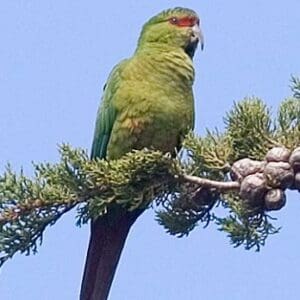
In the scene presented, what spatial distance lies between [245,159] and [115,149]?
121 centimetres

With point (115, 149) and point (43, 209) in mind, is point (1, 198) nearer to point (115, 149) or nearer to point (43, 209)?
point (43, 209)

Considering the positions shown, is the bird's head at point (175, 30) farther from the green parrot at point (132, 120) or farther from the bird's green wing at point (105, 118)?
the bird's green wing at point (105, 118)

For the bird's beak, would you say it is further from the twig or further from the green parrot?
the twig

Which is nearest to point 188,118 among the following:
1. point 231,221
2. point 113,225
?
point 113,225

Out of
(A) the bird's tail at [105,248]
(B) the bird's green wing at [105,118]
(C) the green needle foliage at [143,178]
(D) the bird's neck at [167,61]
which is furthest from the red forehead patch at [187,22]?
(C) the green needle foliage at [143,178]

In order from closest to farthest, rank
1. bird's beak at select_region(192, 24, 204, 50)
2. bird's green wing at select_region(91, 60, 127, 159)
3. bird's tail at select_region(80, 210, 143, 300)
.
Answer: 1. bird's tail at select_region(80, 210, 143, 300)
2. bird's green wing at select_region(91, 60, 127, 159)
3. bird's beak at select_region(192, 24, 204, 50)

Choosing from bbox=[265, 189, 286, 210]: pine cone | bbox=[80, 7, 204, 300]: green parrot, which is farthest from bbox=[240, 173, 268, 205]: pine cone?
bbox=[80, 7, 204, 300]: green parrot

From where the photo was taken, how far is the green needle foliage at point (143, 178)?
7.11 feet

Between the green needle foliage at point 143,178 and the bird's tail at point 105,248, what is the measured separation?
2.90 ft

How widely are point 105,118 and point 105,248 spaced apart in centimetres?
54

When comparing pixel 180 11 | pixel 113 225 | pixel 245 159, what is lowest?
pixel 245 159

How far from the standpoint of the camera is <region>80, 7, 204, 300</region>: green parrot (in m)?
3.19

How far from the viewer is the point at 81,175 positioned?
2.19 m

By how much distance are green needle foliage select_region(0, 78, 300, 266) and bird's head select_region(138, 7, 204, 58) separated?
55.6 inches
